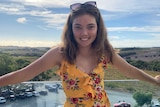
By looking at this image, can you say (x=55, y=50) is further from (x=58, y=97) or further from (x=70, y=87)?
(x=58, y=97)

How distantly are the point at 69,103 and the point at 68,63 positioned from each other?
0.63 feet

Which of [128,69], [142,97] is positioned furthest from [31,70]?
[142,97]

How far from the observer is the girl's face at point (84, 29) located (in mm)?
1089

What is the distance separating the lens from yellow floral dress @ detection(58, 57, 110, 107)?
3.67 feet

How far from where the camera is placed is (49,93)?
6.18ft

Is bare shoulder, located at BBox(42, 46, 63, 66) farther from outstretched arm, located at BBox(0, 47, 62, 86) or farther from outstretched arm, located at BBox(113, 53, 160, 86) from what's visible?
outstretched arm, located at BBox(113, 53, 160, 86)

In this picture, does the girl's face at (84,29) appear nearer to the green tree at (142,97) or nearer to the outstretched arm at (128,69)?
the outstretched arm at (128,69)

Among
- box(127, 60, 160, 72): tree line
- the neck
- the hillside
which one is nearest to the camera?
the neck

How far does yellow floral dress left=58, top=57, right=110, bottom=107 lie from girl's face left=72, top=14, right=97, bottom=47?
0.43 ft

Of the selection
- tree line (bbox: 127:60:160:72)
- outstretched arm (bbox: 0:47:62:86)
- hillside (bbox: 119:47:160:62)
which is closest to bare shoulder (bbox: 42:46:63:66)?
outstretched arm (bbox: 0:47:62:86)

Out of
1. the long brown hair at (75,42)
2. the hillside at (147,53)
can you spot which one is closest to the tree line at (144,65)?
the hillside at (147,53)

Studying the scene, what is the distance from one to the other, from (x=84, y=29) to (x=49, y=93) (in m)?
0.94

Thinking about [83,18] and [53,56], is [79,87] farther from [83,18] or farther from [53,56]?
[83,18]

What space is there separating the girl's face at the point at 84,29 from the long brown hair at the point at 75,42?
0.02 meters
